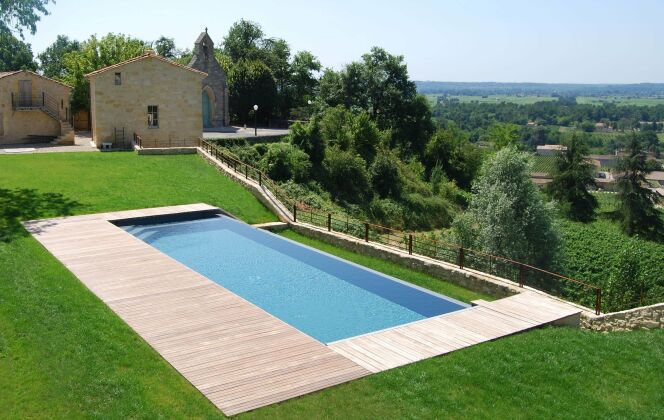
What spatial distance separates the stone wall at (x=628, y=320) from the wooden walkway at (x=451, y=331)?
433 millimetres

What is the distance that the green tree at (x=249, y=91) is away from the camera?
52.5m

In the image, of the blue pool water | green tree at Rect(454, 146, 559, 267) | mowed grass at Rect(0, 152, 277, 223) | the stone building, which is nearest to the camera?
the blue pool water

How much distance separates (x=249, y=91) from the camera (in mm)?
52562

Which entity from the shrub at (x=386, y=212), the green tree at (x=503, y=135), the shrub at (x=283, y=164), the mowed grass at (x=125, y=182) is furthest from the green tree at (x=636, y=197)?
the mowed grass at (x=125, y=182)

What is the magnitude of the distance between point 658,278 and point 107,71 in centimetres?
3001

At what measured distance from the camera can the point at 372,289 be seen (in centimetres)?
1597

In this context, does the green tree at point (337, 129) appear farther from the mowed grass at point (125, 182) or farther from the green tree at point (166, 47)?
the green tree at point (166, 47)

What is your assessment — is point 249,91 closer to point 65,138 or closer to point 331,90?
point 331,90

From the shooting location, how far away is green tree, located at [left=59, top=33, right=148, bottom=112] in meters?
43.7

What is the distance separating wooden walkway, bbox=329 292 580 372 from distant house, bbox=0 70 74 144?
29303 millimetres

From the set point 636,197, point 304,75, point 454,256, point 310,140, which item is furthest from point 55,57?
point 454,256

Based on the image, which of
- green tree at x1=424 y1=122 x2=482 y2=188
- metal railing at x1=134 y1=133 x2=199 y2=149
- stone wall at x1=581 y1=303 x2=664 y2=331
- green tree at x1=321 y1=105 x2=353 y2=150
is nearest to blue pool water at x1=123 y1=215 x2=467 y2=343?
stone wall at x1=581 y1=303 x2=664 y2=331

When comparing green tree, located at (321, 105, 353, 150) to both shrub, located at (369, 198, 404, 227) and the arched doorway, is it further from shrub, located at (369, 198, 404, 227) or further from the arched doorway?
the arched doorway

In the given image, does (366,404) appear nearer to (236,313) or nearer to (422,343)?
(422,343)
